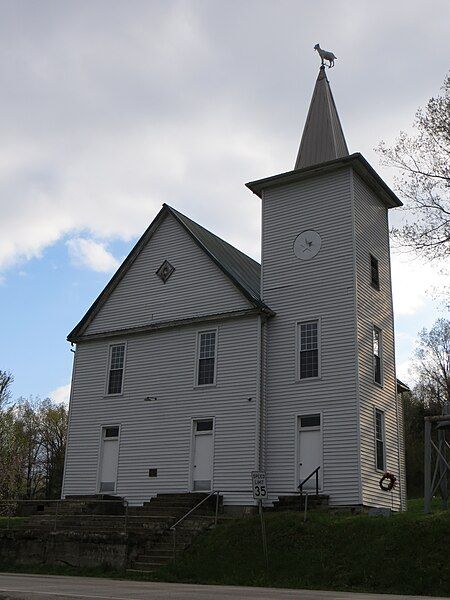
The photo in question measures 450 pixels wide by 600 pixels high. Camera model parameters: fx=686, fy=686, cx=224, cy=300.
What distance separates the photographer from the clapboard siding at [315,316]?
20.6 meters

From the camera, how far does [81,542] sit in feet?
60.9

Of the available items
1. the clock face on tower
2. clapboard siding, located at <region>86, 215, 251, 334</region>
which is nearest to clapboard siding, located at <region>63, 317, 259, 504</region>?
clapboard siding, located at <region>86, 215, 251, 334</region>

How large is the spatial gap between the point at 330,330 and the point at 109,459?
9.24 meters

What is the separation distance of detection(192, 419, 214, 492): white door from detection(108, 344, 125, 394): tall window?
3.88m

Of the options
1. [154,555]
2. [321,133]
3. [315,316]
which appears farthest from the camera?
[321,133]

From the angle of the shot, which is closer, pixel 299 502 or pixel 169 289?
pixel 299 502

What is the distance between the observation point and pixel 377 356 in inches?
909

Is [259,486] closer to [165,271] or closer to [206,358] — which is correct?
[206,358]

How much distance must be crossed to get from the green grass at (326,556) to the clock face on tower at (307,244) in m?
8.82

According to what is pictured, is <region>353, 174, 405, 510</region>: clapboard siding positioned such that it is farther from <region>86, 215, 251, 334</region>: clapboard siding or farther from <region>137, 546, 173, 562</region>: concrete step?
<region>137, 546, 173, 562</region>: concrete step

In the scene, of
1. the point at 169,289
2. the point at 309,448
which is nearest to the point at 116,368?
the point at 169,289

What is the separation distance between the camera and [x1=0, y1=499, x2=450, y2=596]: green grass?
543 inches

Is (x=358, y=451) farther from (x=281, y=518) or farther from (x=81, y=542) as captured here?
(x=81, y=542)

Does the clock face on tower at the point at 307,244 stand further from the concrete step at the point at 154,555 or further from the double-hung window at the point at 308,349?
the concrete step at the point at 154,555
